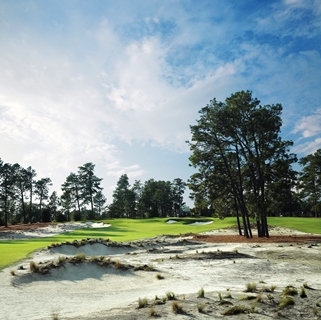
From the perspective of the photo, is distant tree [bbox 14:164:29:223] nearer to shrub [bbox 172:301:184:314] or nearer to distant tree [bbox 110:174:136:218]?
distant tree [bbox 110:174:136:218]

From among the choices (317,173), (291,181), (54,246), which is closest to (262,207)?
(291,181)

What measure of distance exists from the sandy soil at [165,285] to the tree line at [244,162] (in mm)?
9261

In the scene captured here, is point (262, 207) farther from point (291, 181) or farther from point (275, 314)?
point (275, 314)

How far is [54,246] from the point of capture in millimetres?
A: 21484

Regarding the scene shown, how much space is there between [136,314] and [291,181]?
25.6 metres

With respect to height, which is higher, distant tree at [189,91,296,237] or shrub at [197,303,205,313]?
distant tree at [189,91,296,237]

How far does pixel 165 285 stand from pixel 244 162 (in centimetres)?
2368

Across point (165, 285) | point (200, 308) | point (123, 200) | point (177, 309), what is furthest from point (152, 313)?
point (123, 200)

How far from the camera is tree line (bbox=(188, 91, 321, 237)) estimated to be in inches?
1154

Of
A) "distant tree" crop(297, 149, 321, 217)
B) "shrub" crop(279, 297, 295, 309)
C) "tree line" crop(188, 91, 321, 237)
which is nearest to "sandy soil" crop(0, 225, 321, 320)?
"shrub" crop(279, 297, 295, 309)

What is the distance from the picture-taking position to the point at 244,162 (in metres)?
33.5

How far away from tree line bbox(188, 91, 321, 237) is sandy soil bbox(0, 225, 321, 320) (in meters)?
9.26

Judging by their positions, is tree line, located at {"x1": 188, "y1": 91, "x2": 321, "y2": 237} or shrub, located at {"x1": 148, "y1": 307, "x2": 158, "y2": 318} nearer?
shrub, located at {"x1": 148, "y1": 307, "x2": 158, "y2": 318}

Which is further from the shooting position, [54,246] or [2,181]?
[2,181]
